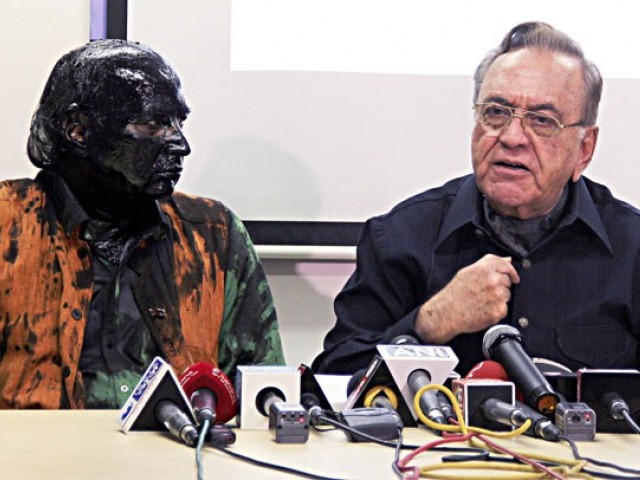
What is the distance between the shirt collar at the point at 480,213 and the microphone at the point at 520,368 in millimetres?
747

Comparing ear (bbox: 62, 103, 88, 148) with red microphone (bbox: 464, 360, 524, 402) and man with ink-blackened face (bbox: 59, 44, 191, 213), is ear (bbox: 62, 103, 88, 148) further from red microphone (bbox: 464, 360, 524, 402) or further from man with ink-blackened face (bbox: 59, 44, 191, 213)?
red microphone (bbox: 464, 360, 524, 402)

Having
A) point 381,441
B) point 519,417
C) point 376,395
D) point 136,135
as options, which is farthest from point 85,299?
point 519,417

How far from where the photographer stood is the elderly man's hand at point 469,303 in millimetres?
2260

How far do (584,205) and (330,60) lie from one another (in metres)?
0.96

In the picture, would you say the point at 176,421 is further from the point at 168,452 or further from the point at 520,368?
the point at 520,368

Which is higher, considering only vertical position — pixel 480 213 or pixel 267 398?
pixel 480 213

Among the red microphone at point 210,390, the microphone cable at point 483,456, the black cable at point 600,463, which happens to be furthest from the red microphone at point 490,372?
the red microphone at point 210,390

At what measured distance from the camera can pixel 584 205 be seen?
248 cm

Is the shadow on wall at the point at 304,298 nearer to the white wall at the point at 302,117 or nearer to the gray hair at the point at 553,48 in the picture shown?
the white wall at the point at 302,117

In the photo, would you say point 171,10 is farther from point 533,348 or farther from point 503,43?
point 533,348

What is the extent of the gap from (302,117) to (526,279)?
962mm

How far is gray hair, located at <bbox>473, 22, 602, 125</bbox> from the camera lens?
2449 mm

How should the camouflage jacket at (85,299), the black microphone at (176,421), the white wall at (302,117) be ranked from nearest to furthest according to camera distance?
the black microphone at (176,421) → the camouflage jacket at (85,299) → the white wall at (302,117)

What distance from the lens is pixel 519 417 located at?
153 cm
